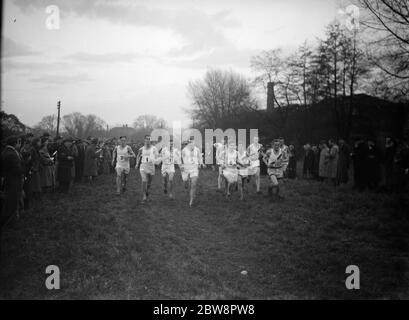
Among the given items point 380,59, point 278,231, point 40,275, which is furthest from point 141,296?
point 380,59

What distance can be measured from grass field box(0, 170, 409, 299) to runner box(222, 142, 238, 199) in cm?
146

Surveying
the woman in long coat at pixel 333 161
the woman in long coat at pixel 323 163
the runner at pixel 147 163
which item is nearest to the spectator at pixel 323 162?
the woman in long coat at pixel 323 163

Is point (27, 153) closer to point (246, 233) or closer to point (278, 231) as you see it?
point (246, 233)

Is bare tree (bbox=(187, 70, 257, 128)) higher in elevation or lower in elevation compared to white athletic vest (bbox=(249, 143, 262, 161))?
higher

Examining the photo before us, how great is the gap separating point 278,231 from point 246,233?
0.85m

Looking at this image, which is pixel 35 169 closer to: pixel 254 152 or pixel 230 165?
pixel 230 165

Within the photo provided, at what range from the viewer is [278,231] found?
885 centimetres

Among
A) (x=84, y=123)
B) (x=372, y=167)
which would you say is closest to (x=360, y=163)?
(x=372, y=167)

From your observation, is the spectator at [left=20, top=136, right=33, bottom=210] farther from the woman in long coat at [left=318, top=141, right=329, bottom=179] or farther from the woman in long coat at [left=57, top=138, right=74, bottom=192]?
the woman in long coat at [left=318, top=141, right=329, bottom=179]

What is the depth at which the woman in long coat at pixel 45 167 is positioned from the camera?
11.5 metres

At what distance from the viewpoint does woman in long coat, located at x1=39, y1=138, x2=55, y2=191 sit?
11.5 metres

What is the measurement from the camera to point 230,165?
12930 millimetres

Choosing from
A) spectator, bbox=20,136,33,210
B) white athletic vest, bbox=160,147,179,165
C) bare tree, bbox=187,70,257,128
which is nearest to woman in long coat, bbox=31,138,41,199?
spectator, bbox=20,136,33,210

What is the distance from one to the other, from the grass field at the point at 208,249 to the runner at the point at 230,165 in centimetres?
146
